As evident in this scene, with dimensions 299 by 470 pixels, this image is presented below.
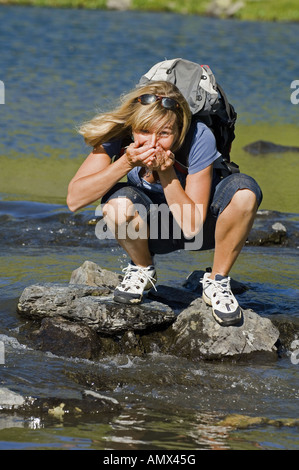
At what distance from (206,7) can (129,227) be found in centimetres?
3676

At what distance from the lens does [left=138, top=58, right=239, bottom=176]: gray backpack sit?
4.05 meters

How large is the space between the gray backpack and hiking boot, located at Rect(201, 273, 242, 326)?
1.99 ft

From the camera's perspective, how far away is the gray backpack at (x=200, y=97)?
13.3 feet

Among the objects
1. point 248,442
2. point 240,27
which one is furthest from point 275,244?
point 240,27

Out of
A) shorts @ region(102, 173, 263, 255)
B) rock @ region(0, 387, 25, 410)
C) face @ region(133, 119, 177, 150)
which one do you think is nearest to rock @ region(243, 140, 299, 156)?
shorts @ region(102, 173, 263, 255)

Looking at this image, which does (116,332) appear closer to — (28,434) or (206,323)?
(206,323)

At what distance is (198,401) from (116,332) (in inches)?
29.5

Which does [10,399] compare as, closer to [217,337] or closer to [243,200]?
[217,337]

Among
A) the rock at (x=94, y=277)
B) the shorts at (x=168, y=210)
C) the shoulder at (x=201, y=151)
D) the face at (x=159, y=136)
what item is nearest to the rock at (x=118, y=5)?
the rock at (x=94, y=277)

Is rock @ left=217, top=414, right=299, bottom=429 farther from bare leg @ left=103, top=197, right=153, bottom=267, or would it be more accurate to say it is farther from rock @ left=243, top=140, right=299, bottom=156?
rock @ left=243, top=140, right=299, bottom=156

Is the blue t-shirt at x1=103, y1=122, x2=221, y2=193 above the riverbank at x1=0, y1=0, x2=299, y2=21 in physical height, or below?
below

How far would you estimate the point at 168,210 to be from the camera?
14.2ft

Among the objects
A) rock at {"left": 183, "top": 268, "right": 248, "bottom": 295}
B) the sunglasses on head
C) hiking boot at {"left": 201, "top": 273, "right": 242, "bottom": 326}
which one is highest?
the sunglasses on head

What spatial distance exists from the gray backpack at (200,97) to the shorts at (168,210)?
14 cm
